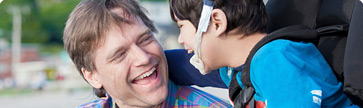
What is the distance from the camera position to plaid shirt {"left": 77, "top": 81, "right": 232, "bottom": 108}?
7.64 ft

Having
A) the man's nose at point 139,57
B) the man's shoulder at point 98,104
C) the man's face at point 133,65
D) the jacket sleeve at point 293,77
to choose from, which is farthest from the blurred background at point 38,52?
the jacket sleeve at point 293,77

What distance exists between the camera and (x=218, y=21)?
6.15 feet

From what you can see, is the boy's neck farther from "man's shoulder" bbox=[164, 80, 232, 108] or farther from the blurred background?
the blurred background

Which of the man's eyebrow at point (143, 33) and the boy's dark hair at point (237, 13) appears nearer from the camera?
the boy's dark hair at point (237, 13)

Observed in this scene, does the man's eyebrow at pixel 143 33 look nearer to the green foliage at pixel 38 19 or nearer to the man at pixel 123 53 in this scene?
the man at pixel 123 53

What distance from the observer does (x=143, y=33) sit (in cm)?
220

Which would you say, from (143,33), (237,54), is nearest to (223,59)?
(237,54)

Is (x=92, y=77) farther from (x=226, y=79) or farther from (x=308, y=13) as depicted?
(x=308, y=13)

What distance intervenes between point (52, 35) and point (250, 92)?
43.7m

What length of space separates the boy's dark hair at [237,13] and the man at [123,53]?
0.35 m

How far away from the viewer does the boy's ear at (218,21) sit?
1851 mm

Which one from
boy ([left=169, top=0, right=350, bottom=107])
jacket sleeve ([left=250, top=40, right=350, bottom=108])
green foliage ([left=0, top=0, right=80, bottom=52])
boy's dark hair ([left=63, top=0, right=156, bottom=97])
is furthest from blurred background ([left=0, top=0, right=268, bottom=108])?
jacket sleeve ([left=250, top=40, right=350, bottom=108])

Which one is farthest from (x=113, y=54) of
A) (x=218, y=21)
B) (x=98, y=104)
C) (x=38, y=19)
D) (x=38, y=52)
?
(x=38, y=19)

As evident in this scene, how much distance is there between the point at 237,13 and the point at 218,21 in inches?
3.4
